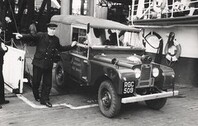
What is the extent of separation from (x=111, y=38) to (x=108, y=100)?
1795 mm

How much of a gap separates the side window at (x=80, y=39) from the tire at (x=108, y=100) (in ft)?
3.65

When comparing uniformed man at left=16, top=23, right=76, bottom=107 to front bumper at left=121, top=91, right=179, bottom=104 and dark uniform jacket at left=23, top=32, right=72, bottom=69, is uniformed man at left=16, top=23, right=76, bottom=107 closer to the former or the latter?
dark uniform jacket at left=23, top=32, right=72, bottom=69

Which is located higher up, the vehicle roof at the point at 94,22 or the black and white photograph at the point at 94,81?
the vehicle roof at the point at 94,22

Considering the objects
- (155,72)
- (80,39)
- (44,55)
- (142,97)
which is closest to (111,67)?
(142,97)

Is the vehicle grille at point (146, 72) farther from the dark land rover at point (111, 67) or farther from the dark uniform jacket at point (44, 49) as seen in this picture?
the dark uniform jacket at point (44, 49)

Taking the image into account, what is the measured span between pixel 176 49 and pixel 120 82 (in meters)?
5.10

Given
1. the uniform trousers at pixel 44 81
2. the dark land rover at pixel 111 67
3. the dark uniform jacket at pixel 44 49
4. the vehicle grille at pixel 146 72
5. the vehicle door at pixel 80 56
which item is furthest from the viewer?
the vehicle door at pixel 80 56

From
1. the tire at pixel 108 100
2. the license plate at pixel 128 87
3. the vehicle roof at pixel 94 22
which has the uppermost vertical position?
the vehicle roof at pixel 94 22

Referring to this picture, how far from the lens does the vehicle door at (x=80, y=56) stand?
6.52m

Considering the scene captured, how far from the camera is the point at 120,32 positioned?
702 centimetres

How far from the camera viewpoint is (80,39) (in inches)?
279

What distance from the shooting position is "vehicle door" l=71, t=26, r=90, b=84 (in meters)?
6.52

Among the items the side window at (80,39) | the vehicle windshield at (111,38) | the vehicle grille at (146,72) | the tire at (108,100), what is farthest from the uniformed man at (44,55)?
the vehicle grille at (146,72)

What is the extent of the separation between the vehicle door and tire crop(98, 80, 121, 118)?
0.64 m
